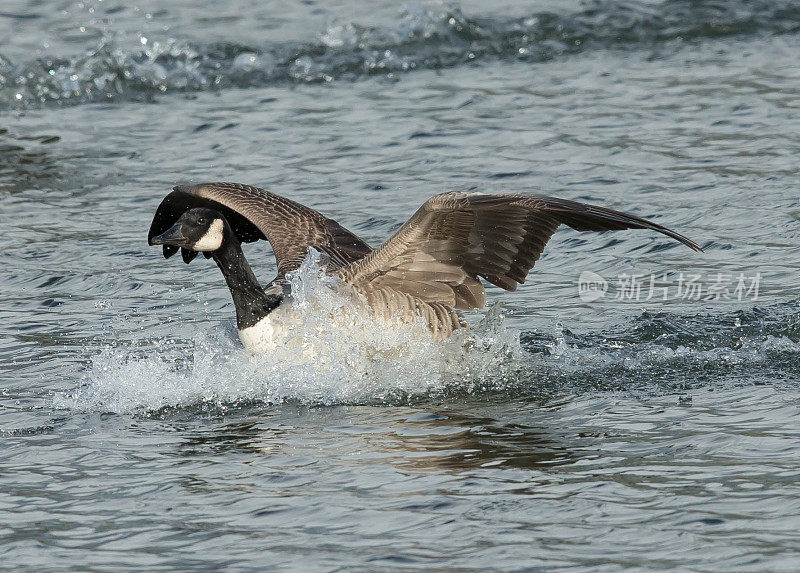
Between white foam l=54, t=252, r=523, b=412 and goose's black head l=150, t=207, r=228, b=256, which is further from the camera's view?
goose's black head l=150, t=207, r=228, b=256

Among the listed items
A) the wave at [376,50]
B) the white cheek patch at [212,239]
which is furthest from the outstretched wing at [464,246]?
the wave at [376,50]

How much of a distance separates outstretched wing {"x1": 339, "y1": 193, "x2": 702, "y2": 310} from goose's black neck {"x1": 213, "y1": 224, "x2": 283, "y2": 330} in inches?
19.7

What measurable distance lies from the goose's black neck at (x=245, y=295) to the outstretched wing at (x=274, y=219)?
0.79 metres

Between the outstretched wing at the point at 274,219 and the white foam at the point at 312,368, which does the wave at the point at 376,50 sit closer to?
the outstretched wing at the point at 274,219

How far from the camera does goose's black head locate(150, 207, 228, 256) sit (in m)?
7.76

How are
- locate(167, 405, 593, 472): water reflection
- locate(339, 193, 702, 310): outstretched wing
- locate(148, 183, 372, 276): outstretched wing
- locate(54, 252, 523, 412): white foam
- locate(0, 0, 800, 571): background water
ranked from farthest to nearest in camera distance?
locate(148, 183, 372, 276): outstretched wing, locate(54, 252, 523, 412): white foam, locate(339, 193, 702, 310): outstretched wing, locate(167, 405, 593, 472): water reflection, locate(0, 0, 800, 571): background water

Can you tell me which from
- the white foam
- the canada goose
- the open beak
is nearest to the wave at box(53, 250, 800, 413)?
the white foam

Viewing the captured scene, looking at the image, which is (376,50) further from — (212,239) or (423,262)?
(423,262)

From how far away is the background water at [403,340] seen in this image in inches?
223

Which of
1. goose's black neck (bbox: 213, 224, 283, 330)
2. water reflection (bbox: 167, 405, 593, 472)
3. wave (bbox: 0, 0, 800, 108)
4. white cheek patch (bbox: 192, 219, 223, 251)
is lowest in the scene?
water reflection (bbox: 167, 405, 593, 472)

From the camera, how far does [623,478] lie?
6.03 meters

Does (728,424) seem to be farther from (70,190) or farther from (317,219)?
(70,190)

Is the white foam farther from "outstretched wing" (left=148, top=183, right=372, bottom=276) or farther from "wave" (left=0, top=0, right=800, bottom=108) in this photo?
"wave" (left=0, top=0, right=800, bottom=108)

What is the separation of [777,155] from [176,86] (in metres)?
7.58
